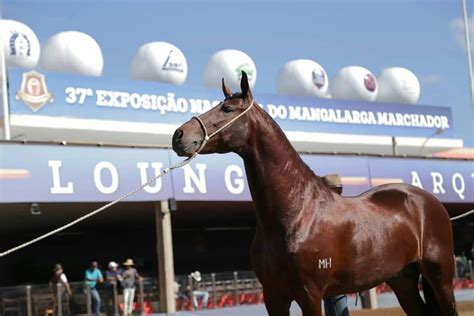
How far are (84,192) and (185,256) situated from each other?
1893 centimetres

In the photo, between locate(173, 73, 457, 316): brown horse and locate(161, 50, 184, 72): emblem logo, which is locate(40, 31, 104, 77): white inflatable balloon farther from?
locate(173, 73, 457, 316): brown horse

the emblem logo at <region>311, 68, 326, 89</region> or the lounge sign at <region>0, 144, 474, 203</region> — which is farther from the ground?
the emblem logo at <region>311, 68, 326, 89</region>

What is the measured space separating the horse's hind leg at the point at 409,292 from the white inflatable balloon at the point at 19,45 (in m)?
27.2

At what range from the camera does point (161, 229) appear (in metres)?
18.5

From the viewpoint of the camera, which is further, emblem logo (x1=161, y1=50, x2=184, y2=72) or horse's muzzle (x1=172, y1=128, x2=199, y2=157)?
emblem logo (x1=161, y1=50, x2=184, y2=72)

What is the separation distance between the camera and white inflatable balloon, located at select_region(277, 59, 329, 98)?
4091cm

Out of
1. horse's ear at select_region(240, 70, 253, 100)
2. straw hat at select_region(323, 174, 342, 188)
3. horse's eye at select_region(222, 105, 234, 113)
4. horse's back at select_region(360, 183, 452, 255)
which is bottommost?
horse's back at select_region(360, 183, 452, 255)

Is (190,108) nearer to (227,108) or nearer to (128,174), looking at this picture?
(128,174)

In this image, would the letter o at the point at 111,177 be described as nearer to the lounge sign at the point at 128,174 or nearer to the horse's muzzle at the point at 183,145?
the lounge sign at the point at 128,174

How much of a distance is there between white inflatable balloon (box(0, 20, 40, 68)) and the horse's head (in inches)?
1086

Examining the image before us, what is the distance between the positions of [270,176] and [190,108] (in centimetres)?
2975

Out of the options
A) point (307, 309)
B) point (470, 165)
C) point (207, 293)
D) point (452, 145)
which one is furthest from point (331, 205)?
point (452, 145)

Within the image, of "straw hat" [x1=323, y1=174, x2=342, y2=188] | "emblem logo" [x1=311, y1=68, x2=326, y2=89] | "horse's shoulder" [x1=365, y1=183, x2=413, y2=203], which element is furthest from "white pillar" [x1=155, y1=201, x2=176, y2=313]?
"emblem logo" [x1=311, y1=68, x2=326, y2=89]

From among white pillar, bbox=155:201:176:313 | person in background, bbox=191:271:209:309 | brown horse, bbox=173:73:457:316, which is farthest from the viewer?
person in background, bbox=191:271:209:309
